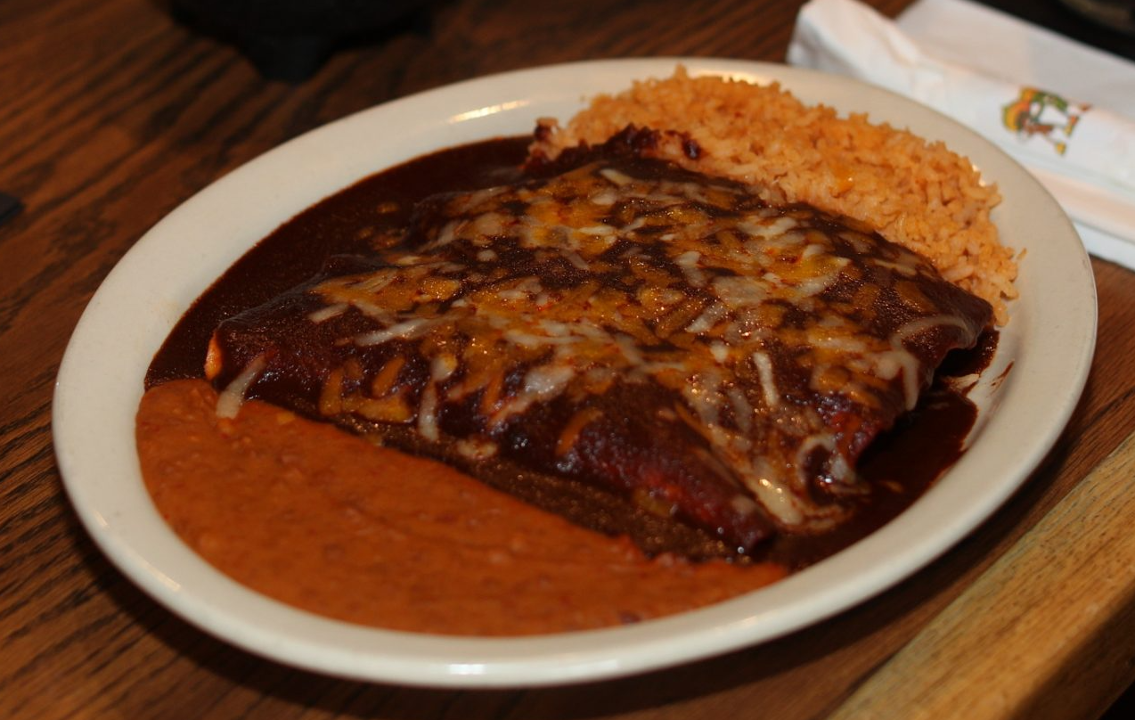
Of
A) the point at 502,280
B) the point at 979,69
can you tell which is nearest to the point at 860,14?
the point at 979,69

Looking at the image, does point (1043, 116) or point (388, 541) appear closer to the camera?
point (388, 541)

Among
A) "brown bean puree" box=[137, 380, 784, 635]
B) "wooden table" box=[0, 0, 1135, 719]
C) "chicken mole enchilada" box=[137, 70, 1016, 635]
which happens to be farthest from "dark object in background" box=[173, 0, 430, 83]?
"brown bean puree" box=[137, 380, 784, 635]

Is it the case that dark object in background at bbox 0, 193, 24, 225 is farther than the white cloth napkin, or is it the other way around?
dark object in background at bbox 0, 193, 24, 225

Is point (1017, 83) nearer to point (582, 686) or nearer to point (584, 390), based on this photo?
point (584, 390)

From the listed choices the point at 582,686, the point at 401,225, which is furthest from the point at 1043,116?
the point at 582,686

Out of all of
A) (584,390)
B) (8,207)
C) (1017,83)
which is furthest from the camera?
(1017,83)

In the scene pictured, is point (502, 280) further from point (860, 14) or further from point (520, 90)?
point (860, 14)

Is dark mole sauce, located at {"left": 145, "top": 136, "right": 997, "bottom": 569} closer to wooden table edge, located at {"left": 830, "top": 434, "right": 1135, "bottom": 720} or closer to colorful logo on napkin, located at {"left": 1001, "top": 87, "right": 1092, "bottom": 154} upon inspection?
wooden table edge, located at {"left": 830, "top": 434, "right": 1135, "bottom": 720}
